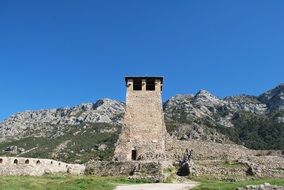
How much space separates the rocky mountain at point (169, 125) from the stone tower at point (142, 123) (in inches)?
1657

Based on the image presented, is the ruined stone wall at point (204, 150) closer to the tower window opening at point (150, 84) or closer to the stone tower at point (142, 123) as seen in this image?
the stone tower at point (142, 123)

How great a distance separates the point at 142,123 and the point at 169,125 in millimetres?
67141

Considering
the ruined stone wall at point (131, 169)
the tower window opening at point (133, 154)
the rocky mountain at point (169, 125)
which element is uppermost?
the rocky mountain at point (169, 125)

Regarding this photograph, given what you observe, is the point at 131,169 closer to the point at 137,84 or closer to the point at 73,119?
the point at 137,84

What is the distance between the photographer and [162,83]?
156 ft

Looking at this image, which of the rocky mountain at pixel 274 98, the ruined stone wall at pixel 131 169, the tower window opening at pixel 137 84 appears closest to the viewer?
the ruined stone wall at pixel 131 169

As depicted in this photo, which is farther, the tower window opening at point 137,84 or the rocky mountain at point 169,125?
the rocky mountain at point 169,125

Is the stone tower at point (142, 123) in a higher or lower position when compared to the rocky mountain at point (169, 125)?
lower

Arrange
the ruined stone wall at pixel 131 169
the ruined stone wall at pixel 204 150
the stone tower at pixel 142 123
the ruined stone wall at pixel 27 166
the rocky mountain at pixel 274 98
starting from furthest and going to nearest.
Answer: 1. the rocky mountain at pixel 274 98
2. the ruined stone wall at pixel 204 150
3. the stone tower at pixel 142 123
4. the ruined stone wall at pixel 27 166
5. the ruined stone wall at pixel 131 169

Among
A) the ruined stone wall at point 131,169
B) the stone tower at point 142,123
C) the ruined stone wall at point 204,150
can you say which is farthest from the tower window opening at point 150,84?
the ruined stone wall at point 131,169

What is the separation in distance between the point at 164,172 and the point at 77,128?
428ft

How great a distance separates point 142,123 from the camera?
44.8m

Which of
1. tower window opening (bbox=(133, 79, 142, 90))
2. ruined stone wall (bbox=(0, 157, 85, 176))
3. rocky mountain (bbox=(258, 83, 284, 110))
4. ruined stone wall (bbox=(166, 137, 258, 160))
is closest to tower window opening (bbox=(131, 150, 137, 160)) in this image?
ruined stone wall (bbox=(166, 137, 258, 160))

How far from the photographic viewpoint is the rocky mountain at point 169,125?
4592 inches
